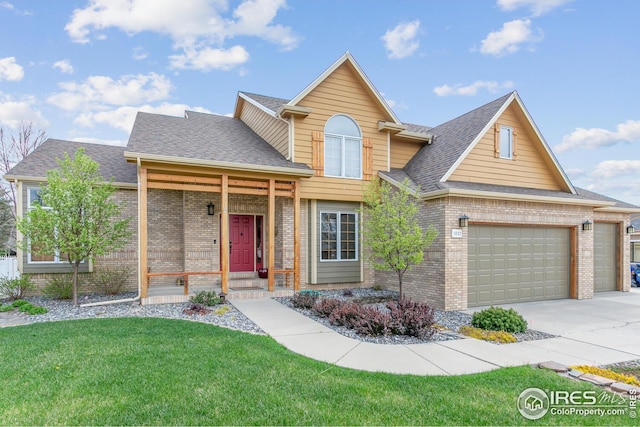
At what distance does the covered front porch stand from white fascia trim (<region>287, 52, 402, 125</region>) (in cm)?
275

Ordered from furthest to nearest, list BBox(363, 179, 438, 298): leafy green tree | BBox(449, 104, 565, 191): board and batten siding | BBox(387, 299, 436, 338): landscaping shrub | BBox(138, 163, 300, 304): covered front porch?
BBox(449, 104, 565, 191): board and batten siding → BBox(138, 163, 300, 304): covered front porch → BBox(363, 179, 438, 298): leafy green tree → BBox(387, 299, 436, 338): landscaping shrub

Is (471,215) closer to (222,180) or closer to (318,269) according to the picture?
(318,269)

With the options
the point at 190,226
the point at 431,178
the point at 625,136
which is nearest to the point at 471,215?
the point at 431,178

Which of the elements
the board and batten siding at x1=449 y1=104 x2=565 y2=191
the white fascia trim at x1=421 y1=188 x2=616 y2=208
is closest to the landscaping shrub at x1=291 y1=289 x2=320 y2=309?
the white fascia trim at x1=421 y1=188 x2=616 y2=208

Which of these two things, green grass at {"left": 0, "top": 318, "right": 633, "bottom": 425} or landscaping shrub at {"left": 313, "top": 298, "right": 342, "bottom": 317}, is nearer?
green grass at {"left": 0, "top": 318, "right": 633, "bottom": 425}

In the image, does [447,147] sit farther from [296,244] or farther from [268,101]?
[268,101]

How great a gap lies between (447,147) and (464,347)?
310 inches

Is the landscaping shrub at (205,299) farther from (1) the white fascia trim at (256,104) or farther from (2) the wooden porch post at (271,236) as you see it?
(1) the white fascia trim at (256,104)

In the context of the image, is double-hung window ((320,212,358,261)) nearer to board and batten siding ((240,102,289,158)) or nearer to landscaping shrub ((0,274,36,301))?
board and batten siding ((240,102,289,158))

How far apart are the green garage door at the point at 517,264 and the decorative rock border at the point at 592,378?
4.88m

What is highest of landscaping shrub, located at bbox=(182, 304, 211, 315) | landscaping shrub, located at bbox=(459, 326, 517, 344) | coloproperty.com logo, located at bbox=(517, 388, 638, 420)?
coloproperty.com logo, located at bbox=(517, 388, 638, 420)

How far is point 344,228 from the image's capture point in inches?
494

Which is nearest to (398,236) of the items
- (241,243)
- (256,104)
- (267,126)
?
(241,243)

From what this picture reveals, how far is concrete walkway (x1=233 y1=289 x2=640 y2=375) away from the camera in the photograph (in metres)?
5.15
